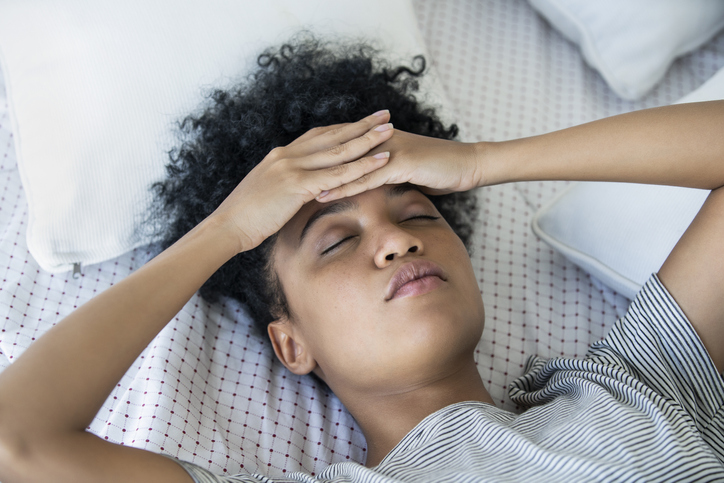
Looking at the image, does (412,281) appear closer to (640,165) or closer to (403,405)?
(403,405)

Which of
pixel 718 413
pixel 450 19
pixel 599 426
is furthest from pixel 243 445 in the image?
pixel 450 19

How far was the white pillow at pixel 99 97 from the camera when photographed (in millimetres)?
1328

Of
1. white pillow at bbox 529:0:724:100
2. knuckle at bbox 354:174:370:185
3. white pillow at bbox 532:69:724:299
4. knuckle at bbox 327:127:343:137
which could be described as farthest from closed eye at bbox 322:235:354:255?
white pillow at bbox 529:0:724:100

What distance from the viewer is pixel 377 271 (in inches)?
41.1

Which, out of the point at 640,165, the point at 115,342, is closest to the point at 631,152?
the point at 640,165

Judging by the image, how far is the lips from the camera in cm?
103

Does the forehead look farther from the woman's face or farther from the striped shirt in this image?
the striped shirt

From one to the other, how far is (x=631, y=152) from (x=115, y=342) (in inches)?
40.8

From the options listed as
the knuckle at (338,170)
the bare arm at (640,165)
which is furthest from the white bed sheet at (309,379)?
the knuckle at (338,170)

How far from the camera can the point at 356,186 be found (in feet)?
3.55

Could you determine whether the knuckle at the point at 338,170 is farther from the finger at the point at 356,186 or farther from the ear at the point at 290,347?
the ear at the point at 290,347

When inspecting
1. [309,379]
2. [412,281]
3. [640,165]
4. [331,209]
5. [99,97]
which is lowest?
[309,379]

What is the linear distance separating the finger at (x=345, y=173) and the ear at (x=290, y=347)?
0.34 metres

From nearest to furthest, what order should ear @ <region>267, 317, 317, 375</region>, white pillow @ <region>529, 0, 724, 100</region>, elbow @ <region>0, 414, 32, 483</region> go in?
elbow @ <region>0, 414, 32, 483</region> < ear @ <region>267, 317, 317, 375</region> < white pillow @ <region>529, 0, 724, 100</region>
